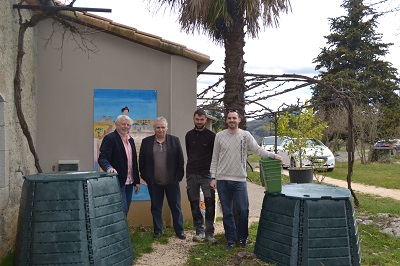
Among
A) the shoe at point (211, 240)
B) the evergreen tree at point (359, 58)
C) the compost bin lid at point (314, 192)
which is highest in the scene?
the evergreen tree at point (359, 58)

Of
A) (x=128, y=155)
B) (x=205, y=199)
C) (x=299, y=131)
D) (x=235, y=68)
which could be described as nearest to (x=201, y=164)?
(x=205, y=199)

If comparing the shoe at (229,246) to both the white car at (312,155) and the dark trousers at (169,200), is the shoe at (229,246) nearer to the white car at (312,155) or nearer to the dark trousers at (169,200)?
the dark trousers at (169,200)

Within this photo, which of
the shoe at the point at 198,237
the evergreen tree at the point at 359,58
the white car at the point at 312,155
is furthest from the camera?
the evergreen tree at the point at 359,58

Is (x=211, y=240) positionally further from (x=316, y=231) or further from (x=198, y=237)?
(x=316, y=231)

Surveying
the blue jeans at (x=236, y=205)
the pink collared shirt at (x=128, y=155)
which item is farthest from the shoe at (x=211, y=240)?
the pink collared shirt at (x=128, y=155)

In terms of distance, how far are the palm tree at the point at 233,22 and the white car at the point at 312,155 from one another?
521 centimetres

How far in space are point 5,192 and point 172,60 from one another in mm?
3438

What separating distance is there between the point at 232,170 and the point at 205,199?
81 cm

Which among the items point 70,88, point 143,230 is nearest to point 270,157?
point 143,230

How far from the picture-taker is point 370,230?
688cm

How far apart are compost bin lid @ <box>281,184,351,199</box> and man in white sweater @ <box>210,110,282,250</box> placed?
581 millimetres

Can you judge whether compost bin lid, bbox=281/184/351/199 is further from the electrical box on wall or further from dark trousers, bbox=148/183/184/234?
the electrical box on wall

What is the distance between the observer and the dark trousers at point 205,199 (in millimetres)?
5852

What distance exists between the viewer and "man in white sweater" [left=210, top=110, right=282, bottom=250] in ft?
17.4
